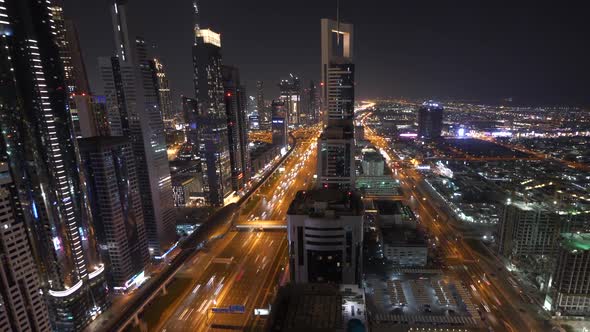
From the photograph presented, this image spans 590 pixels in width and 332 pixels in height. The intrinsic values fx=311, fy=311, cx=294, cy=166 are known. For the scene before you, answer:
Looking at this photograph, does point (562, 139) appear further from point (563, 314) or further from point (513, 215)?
point (563, 314)

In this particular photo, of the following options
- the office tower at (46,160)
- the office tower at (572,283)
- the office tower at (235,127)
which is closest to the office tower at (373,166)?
the office tower at (235,127)

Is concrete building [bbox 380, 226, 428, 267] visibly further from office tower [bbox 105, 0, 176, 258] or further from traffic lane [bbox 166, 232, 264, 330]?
office tower [bbox 105, 0, 176, 258]

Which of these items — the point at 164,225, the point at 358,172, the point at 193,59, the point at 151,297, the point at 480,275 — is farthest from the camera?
the point at 358,172

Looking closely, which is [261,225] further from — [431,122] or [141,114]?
[431,122]

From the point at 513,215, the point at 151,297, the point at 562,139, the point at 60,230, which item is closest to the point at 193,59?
the point at 60,230

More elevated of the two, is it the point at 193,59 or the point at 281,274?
the point at 193,59
